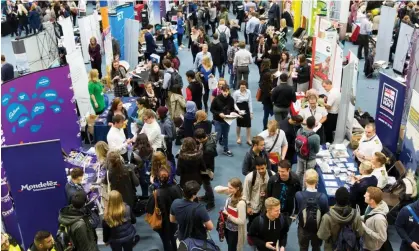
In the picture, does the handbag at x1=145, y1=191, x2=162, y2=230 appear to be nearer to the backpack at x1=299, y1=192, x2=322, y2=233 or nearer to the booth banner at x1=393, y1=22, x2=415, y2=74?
the backpack at x1=299, y1=192, x2=322, y2=233

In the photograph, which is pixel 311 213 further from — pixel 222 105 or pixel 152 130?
pixel 222 105

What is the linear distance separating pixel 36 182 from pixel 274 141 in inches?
116

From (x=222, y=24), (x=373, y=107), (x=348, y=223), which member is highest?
(x=222, y=24)

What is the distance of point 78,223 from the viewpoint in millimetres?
4441

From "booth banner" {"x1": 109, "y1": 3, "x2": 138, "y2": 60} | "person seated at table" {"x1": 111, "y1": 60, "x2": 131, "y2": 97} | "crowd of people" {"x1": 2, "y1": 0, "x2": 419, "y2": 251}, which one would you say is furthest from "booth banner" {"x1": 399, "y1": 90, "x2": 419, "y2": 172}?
"booth banner" {"x1": 109, "y1": 3, "x2": 138, "y2": 60}

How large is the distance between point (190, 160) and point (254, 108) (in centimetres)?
480

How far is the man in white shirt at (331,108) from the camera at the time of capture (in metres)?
7.59

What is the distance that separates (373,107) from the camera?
10023 millimetres

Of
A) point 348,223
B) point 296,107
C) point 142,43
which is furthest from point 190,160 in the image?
point 142,43

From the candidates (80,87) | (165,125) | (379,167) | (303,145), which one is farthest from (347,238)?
(80,87)

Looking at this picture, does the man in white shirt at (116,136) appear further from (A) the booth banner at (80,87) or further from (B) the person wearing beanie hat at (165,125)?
(A) the booth banner at (80,87)

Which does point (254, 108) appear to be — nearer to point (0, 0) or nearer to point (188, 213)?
point (188, 213)

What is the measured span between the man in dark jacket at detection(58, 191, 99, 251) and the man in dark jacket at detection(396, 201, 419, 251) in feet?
9.89

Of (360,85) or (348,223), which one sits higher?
(348,223)
